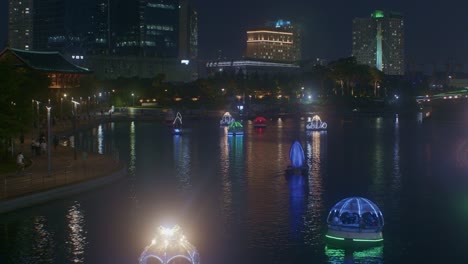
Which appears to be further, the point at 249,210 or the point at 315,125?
the point at 315,125

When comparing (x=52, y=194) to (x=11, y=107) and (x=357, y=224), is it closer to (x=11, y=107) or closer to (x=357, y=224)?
(x=11, y=107)

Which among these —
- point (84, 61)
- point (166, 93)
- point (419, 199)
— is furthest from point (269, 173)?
point (84, 61)

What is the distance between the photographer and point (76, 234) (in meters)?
28.8

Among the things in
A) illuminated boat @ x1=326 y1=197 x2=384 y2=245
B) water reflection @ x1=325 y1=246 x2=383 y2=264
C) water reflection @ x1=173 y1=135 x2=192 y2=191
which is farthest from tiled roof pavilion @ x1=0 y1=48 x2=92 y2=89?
water reflection @ x1=325 y1=246 x2=383 y2=264

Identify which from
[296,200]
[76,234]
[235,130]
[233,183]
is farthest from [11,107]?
[235,130]

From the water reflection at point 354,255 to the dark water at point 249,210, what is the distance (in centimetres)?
4

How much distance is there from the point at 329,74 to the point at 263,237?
172673 mm

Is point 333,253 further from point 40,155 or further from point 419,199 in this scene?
point 40,155

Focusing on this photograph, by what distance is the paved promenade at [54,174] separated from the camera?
34375 mm

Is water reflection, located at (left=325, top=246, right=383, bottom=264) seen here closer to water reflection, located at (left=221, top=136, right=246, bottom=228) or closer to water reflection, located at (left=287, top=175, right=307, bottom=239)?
water reflection, located at (left=287, top=175, right=307, bottom=239)

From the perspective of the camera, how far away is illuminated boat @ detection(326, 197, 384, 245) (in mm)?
27094

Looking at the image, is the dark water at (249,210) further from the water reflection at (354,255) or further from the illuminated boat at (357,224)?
the illuminated boat at (357,224)

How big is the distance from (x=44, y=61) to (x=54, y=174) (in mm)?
66807

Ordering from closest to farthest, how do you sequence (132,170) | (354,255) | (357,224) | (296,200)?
(354,255) → (357,224) → (296,200) → (132,170)
